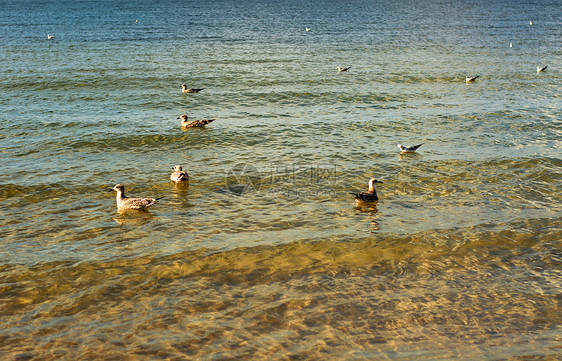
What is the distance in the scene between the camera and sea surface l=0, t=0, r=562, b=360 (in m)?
9.91

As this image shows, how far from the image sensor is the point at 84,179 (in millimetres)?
18375

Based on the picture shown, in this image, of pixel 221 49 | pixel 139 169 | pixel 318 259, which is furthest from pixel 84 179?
pixel 221 49

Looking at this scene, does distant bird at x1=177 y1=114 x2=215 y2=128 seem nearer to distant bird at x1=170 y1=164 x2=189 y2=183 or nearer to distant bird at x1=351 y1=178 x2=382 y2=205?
distant bird at x1=170 y1=164 x2=189 y2=183

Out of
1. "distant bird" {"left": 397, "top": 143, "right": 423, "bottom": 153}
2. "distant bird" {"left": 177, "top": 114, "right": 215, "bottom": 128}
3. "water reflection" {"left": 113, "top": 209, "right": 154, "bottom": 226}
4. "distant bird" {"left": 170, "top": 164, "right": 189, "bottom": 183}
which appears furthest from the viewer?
"distant bird" {"left": 177, "top": 114, "right": 215, "bottom": 128}

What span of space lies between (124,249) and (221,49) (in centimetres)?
4290

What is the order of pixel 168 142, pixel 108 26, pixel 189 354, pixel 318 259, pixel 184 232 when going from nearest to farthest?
pixel 189 354, pixel 318 259, pixel 184 232, pixel 168 142, pixel 108 26

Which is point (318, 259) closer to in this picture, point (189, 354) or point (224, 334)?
point (224, 334)

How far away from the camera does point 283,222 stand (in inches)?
591

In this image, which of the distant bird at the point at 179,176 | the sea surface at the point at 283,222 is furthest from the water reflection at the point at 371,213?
the distant bird at the point at 179,176

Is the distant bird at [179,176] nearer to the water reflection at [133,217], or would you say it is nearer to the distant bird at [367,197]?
the water reflection at [133,217]

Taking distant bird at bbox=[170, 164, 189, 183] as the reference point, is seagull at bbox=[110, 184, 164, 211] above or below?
below

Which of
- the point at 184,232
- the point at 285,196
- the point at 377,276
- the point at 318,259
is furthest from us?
the point at 285,196

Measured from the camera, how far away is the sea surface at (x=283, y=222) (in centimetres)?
991

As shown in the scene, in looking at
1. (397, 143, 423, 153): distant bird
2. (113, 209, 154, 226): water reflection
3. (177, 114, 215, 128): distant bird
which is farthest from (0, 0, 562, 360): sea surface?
(177, 114, 215, 128): distant bird
